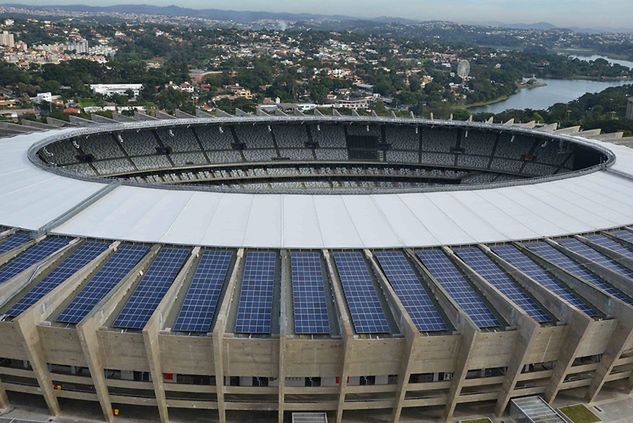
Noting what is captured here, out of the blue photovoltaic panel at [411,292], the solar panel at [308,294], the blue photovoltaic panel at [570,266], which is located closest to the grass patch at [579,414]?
the blue photovoltaic panel at [570,266]

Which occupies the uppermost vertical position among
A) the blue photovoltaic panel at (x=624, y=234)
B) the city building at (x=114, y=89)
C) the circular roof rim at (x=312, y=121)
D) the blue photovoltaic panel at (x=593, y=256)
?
the blue photovoltaic panel at (x=593, y=256)

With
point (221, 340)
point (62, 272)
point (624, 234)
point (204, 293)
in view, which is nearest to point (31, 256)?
point (62, 272)

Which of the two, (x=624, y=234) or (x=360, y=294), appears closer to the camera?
(x=360, y=294)

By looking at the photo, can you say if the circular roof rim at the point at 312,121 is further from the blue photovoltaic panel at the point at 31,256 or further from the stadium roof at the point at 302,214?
the blue photovoltaic panel at the point at 31,256

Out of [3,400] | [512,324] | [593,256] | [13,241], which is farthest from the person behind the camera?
[593,256]

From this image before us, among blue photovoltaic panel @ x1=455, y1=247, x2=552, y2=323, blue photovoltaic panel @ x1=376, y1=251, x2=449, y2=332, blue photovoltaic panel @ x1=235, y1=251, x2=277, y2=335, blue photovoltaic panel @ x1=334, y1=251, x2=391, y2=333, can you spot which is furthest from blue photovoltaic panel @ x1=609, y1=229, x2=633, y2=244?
blue photovoltaic panel @ x1=235, y1=251, x2=277, y2=335

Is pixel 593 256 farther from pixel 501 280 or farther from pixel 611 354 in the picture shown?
pixel 501 280

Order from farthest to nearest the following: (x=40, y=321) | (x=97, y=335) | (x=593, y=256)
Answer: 1. (x=593, y=256)
2. (x=40, y=321)
3. (x=97, y=335)

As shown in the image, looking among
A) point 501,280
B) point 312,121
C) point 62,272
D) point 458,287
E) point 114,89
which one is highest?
point 501,280
